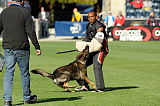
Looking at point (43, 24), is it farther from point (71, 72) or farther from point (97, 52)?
point (71, 72)

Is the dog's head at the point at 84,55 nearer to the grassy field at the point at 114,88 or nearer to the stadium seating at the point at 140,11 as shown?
the grassy field at the point at 114,88

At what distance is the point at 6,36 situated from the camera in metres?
8.63

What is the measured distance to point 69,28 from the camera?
108 feet

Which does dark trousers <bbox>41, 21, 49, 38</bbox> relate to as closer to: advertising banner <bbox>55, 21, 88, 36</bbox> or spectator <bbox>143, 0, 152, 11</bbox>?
advertising banner <bbox>55, 21, 88, 36</bbox>

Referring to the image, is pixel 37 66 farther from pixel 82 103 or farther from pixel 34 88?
pixel 82 103

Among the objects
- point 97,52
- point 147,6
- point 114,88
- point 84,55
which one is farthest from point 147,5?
point 84,55

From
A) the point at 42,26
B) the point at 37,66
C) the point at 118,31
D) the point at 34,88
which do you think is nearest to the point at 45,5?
the point at 42,26

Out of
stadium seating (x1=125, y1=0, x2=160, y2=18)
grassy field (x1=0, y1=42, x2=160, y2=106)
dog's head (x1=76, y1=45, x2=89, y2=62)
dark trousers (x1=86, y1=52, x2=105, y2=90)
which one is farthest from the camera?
stadium seating (x1=125, y1=0, x2=160, y2=18)

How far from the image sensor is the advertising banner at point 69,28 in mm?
32844

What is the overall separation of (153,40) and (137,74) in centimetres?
1780

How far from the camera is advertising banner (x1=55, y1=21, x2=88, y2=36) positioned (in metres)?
32.8

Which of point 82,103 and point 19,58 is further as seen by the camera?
point 82,103

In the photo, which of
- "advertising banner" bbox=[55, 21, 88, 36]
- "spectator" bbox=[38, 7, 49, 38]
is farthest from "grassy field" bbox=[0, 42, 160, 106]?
"spectator" bbox=[38, 7, 49, 38]

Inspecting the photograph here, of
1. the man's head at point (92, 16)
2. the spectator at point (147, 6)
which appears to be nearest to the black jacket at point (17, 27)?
the man's head at point (92, 16)
